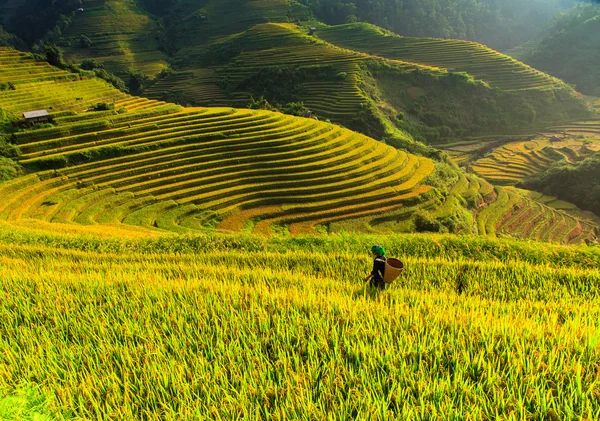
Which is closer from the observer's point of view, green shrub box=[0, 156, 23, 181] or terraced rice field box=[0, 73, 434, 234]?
terraced rice field box=[0, 73, 434, 234]

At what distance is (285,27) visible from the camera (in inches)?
2857

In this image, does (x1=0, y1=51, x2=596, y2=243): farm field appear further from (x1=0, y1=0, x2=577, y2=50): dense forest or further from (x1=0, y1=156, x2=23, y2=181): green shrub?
(x1=0, y1=0, x2=577, y2=50): dense forest

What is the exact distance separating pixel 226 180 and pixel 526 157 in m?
46.3

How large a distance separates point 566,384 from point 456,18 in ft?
435

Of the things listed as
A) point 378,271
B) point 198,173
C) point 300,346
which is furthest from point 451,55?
point 300,346

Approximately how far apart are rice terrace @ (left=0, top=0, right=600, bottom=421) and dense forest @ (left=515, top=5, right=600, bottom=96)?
4.22 meters

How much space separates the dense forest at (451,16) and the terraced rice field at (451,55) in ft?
71.6

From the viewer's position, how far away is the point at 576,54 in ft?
270

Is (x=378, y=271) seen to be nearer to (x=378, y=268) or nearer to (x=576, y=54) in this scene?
(x=378, y=268)

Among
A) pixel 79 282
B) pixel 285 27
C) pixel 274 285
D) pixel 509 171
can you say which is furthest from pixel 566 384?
pixel 285 27

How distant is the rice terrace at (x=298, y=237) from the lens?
2826mm

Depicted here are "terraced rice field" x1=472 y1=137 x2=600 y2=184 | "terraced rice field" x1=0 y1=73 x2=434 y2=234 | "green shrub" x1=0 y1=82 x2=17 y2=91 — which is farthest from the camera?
"terraced rice field" x1=472 y1=137 x2=600 y2=184

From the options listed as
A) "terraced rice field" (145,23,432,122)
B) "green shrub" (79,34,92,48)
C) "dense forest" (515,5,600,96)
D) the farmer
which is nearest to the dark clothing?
the farmer

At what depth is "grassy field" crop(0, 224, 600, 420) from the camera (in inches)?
103
